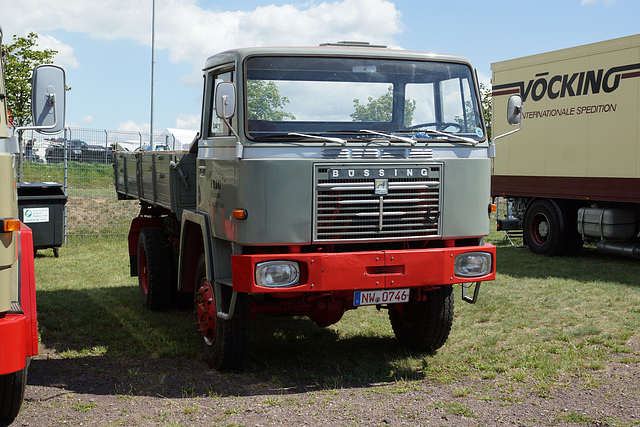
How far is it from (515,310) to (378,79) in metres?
3.70

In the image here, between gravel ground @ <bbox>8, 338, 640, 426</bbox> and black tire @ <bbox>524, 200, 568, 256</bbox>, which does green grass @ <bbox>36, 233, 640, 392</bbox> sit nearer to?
gravel ground @ <bbox>8, 338, 640, 426</bbox>

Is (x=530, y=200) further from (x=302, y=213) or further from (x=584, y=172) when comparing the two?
(x=302, y=213)

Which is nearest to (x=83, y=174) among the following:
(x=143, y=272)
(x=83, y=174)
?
(x=83, y=174)

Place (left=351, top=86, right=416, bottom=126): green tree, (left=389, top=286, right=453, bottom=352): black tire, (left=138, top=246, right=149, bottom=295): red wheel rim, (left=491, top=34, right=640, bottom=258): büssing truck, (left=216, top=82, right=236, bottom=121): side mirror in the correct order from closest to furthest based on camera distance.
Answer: (left=216, top=82, right=236, bottom=121): side mirror
(left=351, top=86, right=416, bottom=126): green tree
(left=389, top=286, right=453, bottom=352): black tire
(left=138, top=246, right=149, bottom=295): red wheel rim
(left=491, top=34, right=640, bottom=258): büssing truck

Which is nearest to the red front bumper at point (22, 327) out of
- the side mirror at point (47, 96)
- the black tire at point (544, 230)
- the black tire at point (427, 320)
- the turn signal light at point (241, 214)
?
the side mirror at point (47, 96)

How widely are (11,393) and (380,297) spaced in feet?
8.84

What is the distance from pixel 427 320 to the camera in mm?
6672

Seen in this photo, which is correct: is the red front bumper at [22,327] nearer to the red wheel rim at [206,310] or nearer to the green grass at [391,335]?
the red wheel rim at [206,310]

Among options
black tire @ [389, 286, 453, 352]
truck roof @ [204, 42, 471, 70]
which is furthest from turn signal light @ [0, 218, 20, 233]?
black tire @ [389, 286, 453, 352]

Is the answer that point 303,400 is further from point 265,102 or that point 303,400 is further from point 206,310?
point 265,102

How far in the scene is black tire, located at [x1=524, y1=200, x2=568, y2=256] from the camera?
531 inches

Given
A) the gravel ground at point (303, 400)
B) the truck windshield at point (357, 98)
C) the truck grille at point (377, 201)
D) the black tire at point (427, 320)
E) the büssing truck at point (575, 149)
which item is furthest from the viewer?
the büssing truck at point (575, 149)

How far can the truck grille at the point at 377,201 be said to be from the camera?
5.65 meters

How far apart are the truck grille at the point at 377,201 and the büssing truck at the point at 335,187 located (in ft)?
0.04
